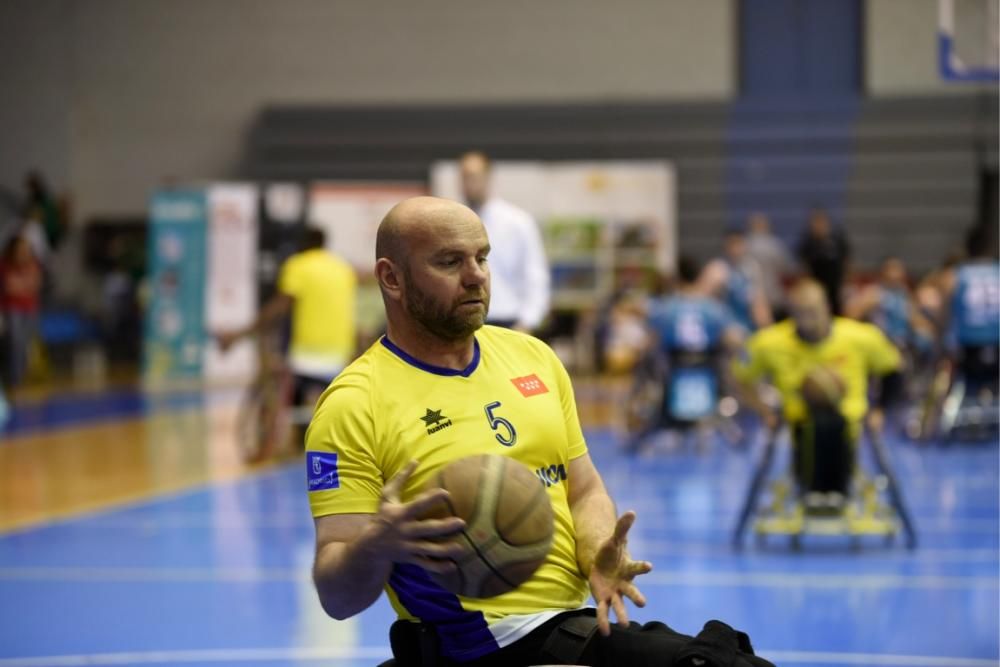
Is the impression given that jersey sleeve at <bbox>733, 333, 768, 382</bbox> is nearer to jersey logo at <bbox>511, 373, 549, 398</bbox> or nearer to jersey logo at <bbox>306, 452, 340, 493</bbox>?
jersey logo at <bbox>511, 373, 549, 398</bbox>

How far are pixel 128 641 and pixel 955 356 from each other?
871 cm

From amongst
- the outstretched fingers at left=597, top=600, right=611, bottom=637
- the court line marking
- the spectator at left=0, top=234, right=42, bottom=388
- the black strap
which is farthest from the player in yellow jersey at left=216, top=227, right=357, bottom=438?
the outstretched fingers at left=597, top=600, right=611, bottom=637

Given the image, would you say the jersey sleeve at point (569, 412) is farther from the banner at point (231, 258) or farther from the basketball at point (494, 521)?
the banner at point (231, 258)

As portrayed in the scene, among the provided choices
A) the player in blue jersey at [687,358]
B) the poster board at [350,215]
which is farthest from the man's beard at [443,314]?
the poster board at [350,215]

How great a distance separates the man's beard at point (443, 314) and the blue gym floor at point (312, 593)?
2.69 m

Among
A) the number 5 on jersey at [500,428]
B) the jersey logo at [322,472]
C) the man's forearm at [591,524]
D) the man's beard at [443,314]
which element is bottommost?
the man's forearm at [591,524]

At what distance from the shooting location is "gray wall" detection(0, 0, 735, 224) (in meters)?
24.9

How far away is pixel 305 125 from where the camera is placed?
25.3 meters

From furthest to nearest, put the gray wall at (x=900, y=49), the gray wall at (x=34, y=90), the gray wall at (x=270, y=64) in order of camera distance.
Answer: the gray wall at (x=34, y=90)
the gray wall at (x=270, y=64)
the gray wall at (x=900, y=49)

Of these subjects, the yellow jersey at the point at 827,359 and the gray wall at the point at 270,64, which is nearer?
the yellow jersey at the point at 827,359

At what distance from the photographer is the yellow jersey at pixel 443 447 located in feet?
10.2

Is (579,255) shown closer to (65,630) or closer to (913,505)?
(913,505)

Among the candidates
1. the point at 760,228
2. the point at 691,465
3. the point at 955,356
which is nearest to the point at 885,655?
the point at 691,465

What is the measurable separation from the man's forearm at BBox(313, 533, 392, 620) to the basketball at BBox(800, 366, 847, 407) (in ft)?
17.6
